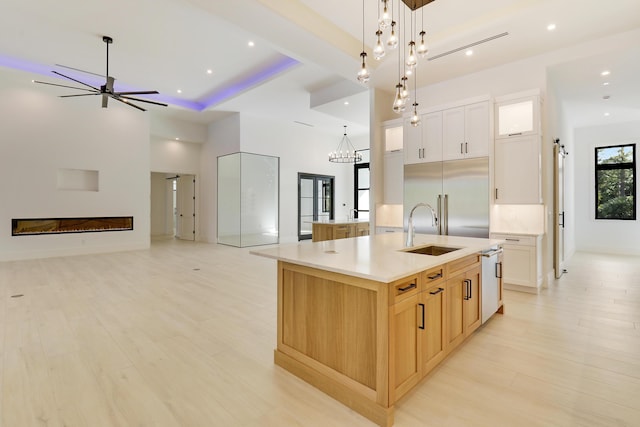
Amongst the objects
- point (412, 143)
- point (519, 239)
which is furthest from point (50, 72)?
point (519, 239)

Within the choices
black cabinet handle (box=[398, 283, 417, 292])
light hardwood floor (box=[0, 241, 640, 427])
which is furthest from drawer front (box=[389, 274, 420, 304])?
light hardwood floor (box=[0, 241, 640, 427])

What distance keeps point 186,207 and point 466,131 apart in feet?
31.0

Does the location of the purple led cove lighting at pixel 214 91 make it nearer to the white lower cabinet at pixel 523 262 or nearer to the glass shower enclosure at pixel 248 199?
the glass shower enclosure at pixel 248 199

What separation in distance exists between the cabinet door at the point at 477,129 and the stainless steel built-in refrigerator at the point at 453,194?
0.46 ft

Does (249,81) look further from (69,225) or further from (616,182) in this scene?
(616,182)

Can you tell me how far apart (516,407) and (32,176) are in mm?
9502

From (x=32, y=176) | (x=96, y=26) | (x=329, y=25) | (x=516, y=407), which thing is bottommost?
(x=516, y=407)

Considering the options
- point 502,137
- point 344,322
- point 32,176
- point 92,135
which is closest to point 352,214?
point 502,137

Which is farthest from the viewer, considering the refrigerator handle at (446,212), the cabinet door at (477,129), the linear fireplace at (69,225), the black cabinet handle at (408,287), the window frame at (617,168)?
the window frame at (617,168)

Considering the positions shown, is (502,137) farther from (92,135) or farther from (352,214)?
(92,135)

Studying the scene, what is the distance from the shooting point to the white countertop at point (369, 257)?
1.83 m

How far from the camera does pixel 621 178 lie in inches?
313

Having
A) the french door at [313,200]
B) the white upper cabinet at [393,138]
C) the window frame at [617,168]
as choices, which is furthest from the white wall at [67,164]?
the window frame at [617,168]

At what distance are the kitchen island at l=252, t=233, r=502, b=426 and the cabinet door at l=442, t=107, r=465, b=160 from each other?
9.54 ft
